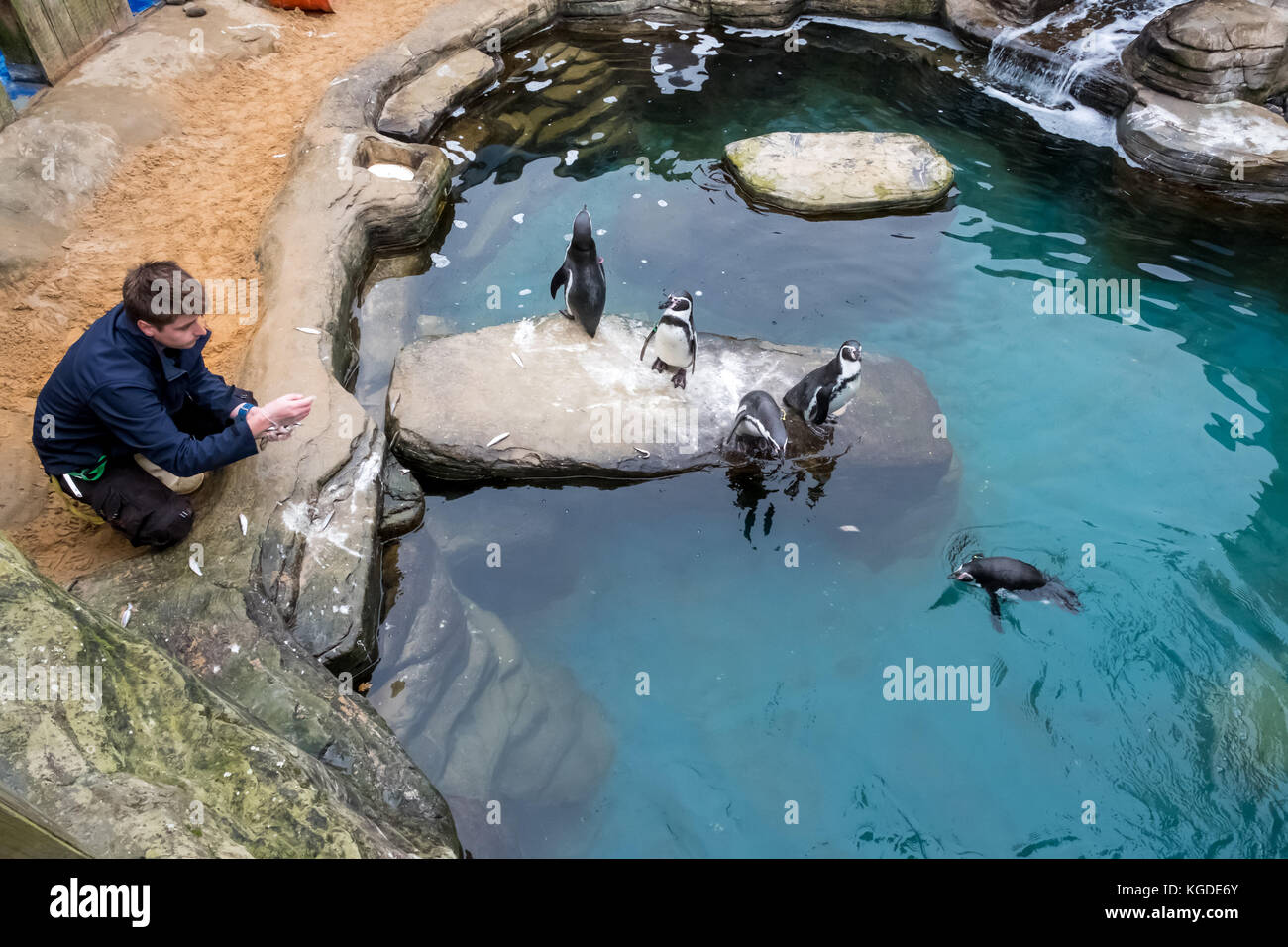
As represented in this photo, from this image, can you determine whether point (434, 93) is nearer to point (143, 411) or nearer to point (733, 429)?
point (733, 429)

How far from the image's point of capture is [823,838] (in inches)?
173

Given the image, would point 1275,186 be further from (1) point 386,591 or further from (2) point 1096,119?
(1) point 386,591

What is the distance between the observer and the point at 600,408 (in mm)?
5887

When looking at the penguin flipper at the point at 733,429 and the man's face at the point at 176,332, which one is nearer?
the man's face at the point at 176,332

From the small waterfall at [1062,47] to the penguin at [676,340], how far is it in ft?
20.7

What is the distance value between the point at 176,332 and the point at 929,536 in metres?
4.64

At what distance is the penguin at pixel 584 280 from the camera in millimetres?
6203

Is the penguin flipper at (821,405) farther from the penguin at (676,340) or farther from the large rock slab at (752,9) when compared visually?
the large rock slab at (752,9)

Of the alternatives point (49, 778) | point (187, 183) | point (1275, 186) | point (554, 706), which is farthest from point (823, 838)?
point (1275, 186)

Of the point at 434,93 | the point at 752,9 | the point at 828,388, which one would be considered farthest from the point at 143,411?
the point at 752,9

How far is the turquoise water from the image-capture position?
454cm

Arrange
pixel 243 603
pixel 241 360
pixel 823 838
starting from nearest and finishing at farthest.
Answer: pixel 243 603 → pixel 823 838 → pixel 241 360

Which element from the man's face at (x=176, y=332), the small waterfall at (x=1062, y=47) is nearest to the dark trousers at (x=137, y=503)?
the man's face at (x=176, y=332)

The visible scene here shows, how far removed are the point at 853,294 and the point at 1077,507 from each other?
268 centimetres
